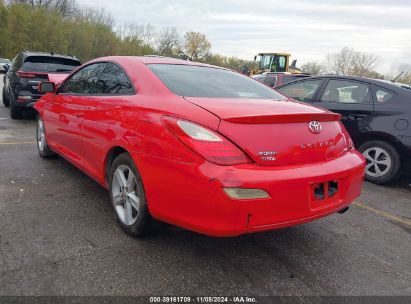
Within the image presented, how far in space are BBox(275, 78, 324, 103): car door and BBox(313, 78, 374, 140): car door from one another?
0.13m

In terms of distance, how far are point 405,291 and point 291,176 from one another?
1.13m

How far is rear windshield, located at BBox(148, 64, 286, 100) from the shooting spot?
3.05m

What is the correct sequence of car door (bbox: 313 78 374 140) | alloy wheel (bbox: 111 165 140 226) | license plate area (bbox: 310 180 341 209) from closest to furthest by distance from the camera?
license plate area (bbox: 310 180 341 209)
alloy wheel (bbox: 111 165 140 226)
car door (bbox: 313 78 374 140)

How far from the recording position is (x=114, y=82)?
3.50m

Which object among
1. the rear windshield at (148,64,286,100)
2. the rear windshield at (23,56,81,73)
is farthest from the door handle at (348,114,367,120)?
the rear windshield at (23,56,81,73)

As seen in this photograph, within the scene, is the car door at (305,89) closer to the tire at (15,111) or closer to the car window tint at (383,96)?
the car window tint at (383,96)

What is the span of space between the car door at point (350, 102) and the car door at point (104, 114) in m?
3.46

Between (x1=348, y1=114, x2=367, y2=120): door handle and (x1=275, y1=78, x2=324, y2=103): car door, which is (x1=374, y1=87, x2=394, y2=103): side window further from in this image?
(x1=275, y1=78, x2=324, y2=103): car door

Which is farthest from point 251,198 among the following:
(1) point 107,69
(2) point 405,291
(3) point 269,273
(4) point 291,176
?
(1) point 107,69

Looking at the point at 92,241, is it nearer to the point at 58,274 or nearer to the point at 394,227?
the point at 58,274

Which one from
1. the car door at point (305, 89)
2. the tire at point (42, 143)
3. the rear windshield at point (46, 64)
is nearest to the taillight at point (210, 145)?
the tire at point (42, 143)

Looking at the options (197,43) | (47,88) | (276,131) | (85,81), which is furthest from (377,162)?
(197,43)

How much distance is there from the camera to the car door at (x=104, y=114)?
3.12 metres

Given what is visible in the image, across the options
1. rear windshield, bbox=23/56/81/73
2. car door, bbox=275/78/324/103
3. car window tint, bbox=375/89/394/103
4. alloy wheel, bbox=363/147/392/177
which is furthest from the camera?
rear windshield, bbox=23/56/81/73
